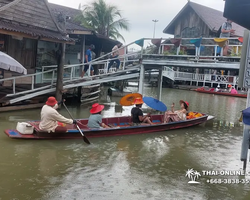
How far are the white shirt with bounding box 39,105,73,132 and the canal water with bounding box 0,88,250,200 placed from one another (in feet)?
1.47

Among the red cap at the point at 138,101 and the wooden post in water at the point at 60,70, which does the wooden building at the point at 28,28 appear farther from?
the red cap at the point at 138,101

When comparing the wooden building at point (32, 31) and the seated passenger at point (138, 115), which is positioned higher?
the wooden building at point (32, 31)

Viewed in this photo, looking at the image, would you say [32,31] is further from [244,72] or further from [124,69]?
[244,72]

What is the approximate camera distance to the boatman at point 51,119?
845cm

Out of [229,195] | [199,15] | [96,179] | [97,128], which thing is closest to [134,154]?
[97,128]

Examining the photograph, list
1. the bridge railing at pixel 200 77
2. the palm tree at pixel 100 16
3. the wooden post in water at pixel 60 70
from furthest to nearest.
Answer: the bridge railing at pixel 200 77, the palm tree at pixel 100 16, the wooden post in water at pixel 60 70

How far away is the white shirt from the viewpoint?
844cm

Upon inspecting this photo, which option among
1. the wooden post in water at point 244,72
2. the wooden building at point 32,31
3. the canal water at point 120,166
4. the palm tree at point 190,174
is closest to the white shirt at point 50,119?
the canal water at point 120,166

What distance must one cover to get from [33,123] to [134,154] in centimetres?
326

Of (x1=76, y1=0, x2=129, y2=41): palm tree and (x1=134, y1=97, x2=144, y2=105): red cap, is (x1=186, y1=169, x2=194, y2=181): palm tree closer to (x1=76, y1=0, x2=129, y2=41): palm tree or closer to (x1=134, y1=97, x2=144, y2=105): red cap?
(x1=134, y1=97, x2=144, y2=105): red cap

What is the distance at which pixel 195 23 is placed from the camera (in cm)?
3086

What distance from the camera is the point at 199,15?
98.0 feet

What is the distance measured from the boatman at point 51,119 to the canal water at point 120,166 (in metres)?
0.40

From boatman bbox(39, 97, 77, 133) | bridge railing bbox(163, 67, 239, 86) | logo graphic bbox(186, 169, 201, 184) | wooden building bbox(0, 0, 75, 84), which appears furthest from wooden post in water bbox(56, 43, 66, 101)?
bridge railing bbox(163, 67, 239, 86)
